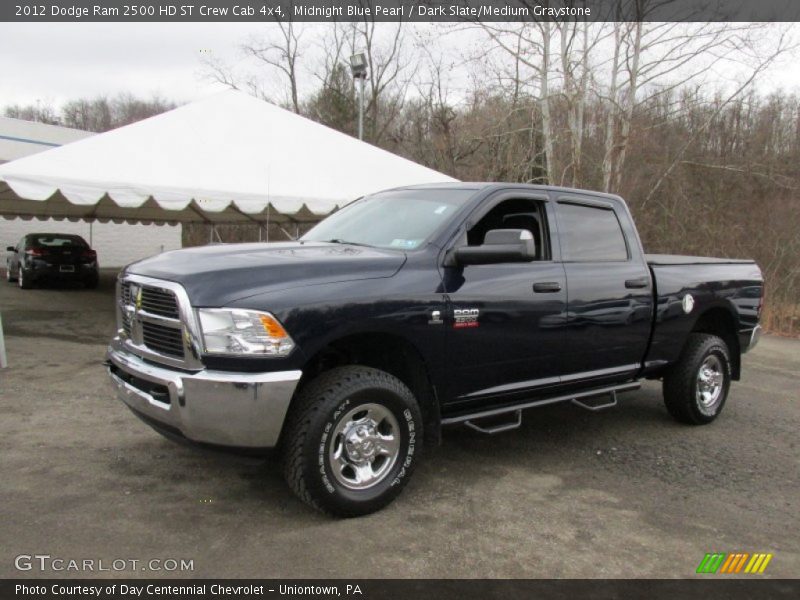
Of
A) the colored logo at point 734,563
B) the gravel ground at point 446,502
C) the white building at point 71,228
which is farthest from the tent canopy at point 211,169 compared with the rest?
the white building at point 71,228

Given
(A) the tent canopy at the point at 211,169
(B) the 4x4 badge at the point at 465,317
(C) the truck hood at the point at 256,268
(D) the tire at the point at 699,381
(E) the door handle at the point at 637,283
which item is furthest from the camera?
(A) the tent canopy at the point at 211,169

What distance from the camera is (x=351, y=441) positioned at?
3.64 meters

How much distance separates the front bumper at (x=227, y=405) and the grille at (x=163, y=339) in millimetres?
126

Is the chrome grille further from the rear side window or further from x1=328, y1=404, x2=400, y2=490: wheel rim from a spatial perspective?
the rear side window

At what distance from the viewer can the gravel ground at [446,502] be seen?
10.7 feet

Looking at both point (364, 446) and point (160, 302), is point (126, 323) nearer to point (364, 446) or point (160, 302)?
point (160, 302)

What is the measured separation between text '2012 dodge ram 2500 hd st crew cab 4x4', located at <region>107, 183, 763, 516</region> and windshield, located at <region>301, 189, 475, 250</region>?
0.06 ft

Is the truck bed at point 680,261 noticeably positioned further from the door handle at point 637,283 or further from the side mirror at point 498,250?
the side mirror at point 498,250

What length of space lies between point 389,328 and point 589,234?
7.03 ft

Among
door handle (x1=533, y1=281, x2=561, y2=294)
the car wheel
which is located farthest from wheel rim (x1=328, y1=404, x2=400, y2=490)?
the car wheel

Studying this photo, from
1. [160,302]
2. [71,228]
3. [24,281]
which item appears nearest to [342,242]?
[160,302]

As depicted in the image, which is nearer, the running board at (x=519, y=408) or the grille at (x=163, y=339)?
the grille at (x=163, y=339)
